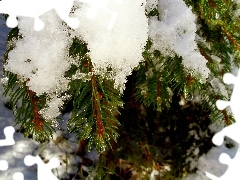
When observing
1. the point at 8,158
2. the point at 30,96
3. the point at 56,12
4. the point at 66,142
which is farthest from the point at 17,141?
the point at 56,12

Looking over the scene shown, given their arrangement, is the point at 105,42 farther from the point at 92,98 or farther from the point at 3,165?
the point at 3,165

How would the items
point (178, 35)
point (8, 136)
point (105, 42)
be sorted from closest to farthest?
point (105, 42) < point (178, 35) < point (8, 136)

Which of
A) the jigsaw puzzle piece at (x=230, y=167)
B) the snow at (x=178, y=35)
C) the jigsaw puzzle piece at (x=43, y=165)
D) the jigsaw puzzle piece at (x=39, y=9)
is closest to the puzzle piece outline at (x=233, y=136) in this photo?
the jigsaw puzzle piece at (x=230, y=167)

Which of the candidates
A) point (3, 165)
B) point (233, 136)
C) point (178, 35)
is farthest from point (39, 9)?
point (233, 136)

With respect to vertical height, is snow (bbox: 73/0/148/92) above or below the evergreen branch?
above

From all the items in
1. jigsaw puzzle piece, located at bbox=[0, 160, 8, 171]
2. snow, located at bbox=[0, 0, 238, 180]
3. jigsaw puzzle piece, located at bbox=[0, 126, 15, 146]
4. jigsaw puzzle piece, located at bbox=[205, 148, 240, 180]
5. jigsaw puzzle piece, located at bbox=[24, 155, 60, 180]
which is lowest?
jigsaw puzzle piece, located at bbox=[0, 160, 8, 171]

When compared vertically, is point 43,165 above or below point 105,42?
below

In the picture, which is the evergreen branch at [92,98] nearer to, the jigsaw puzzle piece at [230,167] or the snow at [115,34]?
the snow at [115,34]

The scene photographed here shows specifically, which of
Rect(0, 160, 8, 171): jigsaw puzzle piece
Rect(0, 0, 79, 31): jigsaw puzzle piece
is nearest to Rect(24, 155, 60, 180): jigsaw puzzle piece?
Rect(0, 160, 8, 171): jigsaw puzzle piece

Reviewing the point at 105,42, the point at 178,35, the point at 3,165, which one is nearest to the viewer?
the point at 105,42

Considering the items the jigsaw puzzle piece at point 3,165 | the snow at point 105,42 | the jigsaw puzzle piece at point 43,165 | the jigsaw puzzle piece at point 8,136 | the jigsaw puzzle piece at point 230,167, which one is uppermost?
the snow at point 105,42

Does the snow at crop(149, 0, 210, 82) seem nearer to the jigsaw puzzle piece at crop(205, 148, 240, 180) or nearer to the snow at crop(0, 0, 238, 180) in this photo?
the snow at crop(0, 0, 238, 180)
